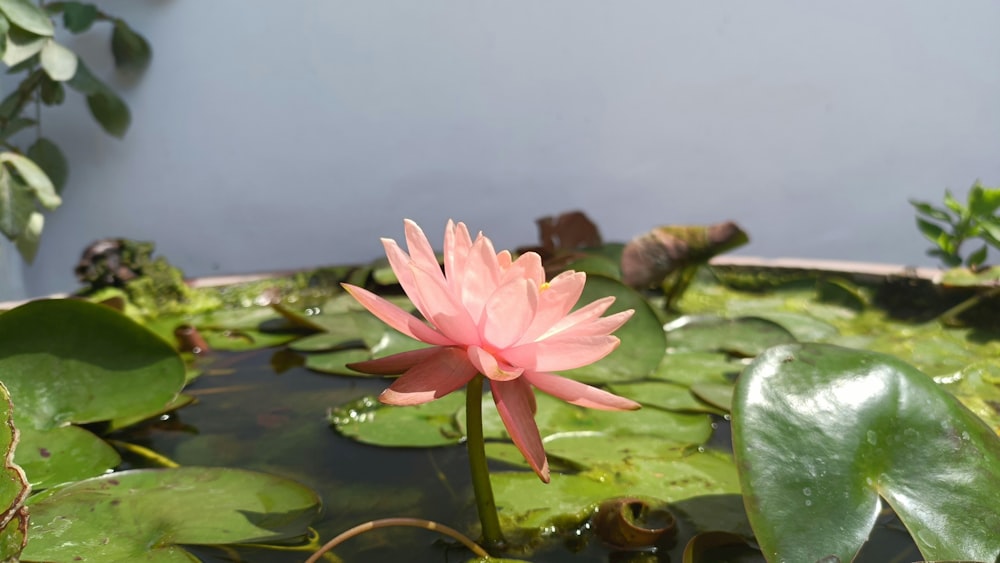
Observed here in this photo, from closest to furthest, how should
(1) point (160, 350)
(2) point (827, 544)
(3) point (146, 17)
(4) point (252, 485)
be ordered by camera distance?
(2) point (827, 544), (4) point (252, 485), (1) point (160, 350), (3) point (146, 17)

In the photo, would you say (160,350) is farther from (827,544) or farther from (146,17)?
(146,17)

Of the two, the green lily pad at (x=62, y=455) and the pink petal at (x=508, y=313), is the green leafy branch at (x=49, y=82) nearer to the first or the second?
the green lily pad at (x=62, y=455)

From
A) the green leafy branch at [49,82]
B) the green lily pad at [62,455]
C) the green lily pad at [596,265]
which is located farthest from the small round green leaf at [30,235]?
the green lily pad at [596,265]

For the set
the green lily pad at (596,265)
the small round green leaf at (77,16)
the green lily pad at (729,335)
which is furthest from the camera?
the small round green leaf at (77,16)

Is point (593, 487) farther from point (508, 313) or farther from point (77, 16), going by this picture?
point (77, 16)

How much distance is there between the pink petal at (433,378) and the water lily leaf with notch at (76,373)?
29 centimetres

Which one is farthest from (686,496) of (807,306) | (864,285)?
(864,285)

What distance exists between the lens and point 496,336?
1.16ft

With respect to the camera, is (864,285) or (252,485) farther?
(864,285)

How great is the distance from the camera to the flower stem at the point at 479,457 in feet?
1.23

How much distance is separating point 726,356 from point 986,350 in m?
0.31

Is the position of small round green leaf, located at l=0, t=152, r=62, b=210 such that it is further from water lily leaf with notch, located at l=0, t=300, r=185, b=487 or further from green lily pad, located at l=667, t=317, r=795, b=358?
green lily pad, located at l=667, t=317, r=795, b=358

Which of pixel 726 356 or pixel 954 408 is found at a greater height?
pixel 954 408

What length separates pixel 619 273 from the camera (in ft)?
3.19
